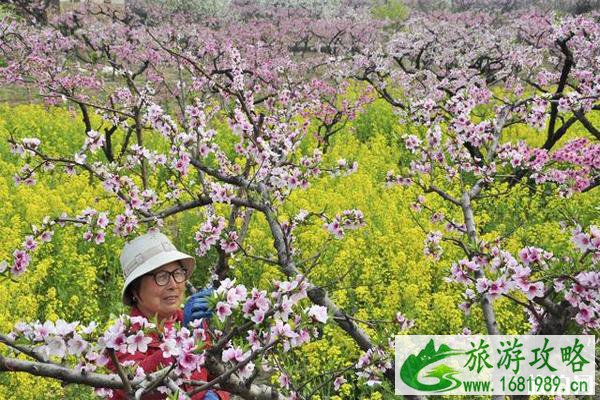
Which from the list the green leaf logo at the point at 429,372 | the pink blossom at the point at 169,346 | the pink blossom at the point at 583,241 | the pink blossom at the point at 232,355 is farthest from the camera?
the green leaf logo at the point at 429,372

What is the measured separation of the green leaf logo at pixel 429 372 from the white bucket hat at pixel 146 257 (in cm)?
138

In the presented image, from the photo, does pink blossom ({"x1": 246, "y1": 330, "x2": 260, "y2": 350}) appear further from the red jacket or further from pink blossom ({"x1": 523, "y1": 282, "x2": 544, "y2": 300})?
pink blossom ({"x1": 523, "y1": 282, "x2": 544, "y2": 300})

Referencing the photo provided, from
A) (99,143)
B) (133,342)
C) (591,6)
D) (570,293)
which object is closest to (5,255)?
(99,143)

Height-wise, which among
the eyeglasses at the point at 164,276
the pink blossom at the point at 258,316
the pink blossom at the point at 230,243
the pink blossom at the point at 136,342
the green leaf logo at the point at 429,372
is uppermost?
the pink blossom at the point at 230,243

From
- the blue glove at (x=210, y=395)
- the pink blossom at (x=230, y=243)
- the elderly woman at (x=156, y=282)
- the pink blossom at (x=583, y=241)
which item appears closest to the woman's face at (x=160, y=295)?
the elderly woman at (x=156, y=282)

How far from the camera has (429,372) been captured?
137 inches

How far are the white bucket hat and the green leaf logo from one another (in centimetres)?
138

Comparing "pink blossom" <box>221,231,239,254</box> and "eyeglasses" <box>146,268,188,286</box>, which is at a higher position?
"pink blossom" <box>221,231,239,254</box>

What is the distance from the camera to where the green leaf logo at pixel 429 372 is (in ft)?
10.8

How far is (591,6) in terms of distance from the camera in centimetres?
3816

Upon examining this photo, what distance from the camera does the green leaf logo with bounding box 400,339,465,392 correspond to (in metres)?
3.29

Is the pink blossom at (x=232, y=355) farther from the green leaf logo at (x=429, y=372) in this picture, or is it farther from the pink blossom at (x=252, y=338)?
the green leaf logo at (x=429, y=372)

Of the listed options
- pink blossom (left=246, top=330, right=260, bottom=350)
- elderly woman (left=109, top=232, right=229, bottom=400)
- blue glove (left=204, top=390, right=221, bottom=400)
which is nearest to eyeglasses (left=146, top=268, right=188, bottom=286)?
elderly woman (left=109, top=232, right=229, bottom=400)

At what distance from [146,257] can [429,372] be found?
1801 mm
